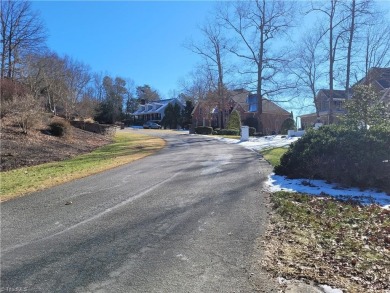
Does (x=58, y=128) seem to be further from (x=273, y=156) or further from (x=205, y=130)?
(x=205, y=130)

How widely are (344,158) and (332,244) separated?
513 centimetres

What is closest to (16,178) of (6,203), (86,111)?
(6,203)

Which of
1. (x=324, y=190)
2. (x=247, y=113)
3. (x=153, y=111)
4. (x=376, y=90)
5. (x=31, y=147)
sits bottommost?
(x=324, y=190)

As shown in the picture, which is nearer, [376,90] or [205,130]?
[376,90]

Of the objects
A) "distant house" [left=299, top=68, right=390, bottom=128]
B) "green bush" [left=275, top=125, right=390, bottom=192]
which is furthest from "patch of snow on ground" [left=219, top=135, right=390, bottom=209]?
"distant house" [left=299, top=68, right=390, bottom=128]

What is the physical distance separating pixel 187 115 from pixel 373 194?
62749 mm

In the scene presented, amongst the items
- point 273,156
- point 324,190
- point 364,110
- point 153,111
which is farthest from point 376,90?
point 153,111

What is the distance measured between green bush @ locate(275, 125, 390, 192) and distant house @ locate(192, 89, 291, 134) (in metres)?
41.1

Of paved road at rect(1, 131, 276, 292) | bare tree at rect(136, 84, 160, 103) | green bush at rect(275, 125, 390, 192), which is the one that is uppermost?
bare tree at rect(136, 84, 160, 103)

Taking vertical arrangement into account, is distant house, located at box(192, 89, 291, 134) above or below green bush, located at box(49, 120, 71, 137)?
above

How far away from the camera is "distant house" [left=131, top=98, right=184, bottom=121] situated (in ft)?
269

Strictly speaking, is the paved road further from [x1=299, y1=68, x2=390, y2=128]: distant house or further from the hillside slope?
[x1=299, y1=68, x2=390, y2=128]: distant house

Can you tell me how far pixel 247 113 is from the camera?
Result: 2355 inches

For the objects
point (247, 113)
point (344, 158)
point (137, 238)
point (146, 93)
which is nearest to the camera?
point (137, 238)
